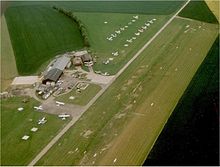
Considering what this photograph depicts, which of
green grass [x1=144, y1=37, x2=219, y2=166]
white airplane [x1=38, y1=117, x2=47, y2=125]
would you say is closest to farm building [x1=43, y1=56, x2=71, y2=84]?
white airplane [x1=38, y1=117, x2=47, y2=125]

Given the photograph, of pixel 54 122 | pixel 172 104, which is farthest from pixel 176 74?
pixel 54 122

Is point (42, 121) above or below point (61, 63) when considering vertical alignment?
below

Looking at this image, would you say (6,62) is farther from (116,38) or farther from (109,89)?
(109,89)

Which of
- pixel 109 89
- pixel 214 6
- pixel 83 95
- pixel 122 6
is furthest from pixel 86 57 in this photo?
pixel 214 6

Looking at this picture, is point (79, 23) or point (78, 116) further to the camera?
point (79, 23)

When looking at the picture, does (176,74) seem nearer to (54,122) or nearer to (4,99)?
(54,122)
